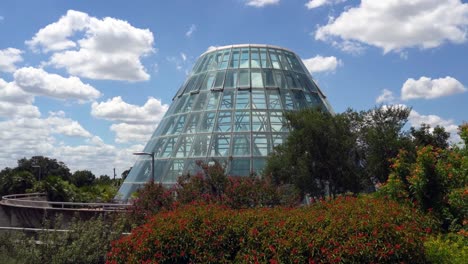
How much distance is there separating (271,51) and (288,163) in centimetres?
1623

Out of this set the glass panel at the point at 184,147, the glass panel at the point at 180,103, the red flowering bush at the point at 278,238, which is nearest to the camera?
the red flowering bush at the point at 278,238

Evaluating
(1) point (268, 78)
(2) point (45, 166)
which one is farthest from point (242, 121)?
(2) point (45, 166)

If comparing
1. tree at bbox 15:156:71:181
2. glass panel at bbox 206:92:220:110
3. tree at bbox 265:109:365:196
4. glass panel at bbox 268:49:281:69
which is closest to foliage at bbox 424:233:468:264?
tree at bbox 265:109:365:196

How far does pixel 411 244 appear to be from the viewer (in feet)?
22.8

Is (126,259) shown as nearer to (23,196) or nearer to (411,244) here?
(411,244)

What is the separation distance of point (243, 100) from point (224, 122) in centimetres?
253

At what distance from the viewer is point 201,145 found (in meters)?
26.5

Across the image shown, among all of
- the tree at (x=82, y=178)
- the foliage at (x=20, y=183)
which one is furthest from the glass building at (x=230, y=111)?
the tree at (x=82, y=178)

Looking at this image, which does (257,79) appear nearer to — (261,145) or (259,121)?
(259,121)

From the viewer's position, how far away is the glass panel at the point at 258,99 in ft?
94.1

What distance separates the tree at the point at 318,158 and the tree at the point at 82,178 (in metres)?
77.6

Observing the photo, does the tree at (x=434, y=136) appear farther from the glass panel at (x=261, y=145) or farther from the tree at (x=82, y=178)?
the tree at (x=82, y=178)

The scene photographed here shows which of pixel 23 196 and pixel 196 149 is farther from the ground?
pixel 196 149

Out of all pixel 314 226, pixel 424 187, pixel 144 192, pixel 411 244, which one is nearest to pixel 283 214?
pixel 314 226
